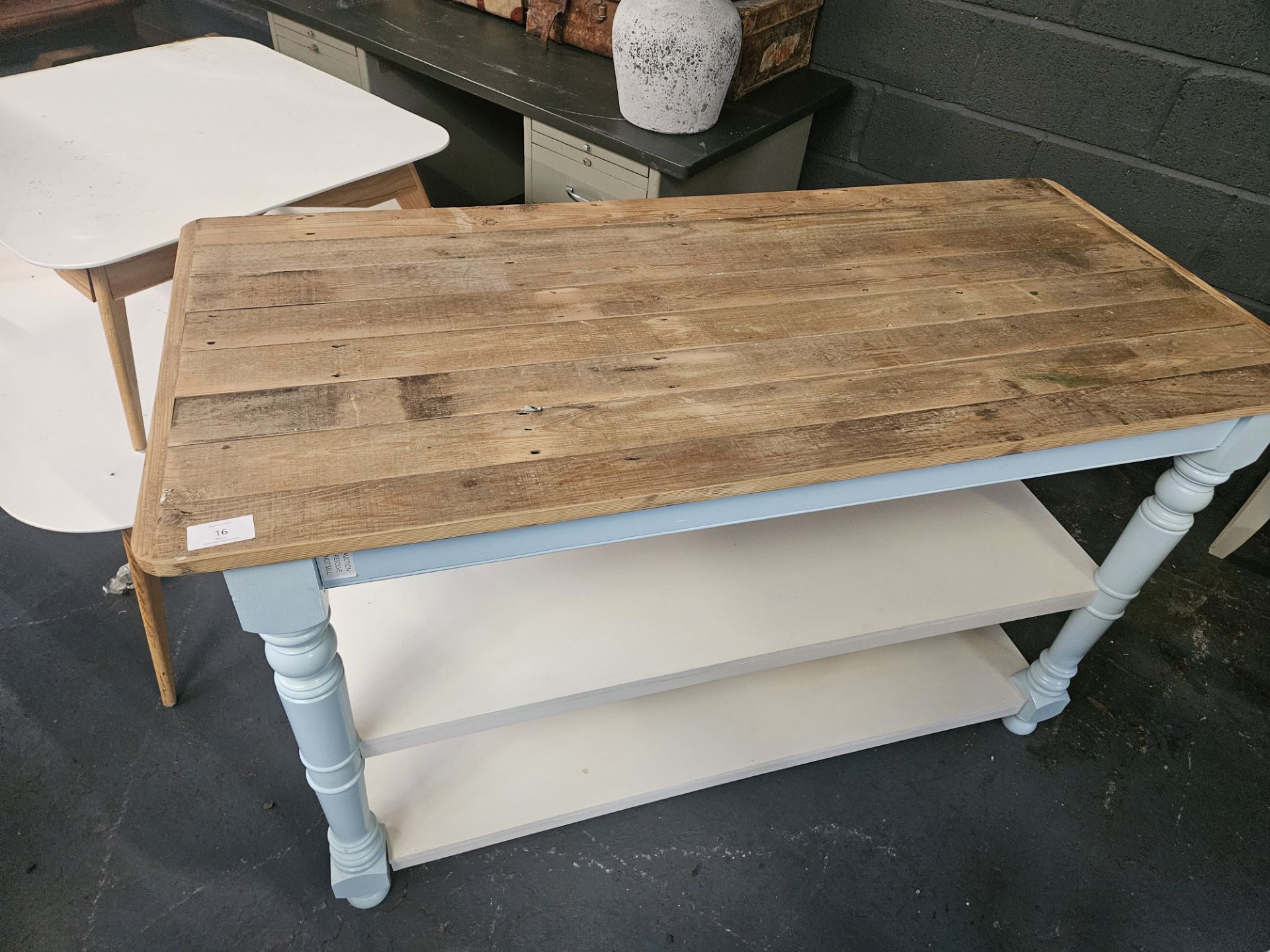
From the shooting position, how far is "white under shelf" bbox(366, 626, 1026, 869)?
4.34 feet

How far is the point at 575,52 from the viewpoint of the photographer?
2.35 m

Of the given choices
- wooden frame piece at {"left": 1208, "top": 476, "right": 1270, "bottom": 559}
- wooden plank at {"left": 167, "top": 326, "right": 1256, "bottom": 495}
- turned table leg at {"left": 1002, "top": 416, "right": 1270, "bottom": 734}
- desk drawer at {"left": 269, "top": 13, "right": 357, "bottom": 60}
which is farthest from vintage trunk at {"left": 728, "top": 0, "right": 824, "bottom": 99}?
wooden frame piece at {"left": 1208, "top": 476, "right": 1270, "bottom": 559}

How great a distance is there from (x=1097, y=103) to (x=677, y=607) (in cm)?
156

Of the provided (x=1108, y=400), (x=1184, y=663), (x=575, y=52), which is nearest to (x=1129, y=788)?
(x=1184, y=663)

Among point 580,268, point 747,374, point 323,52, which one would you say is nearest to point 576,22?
point 323,52

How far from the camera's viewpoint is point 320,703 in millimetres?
990

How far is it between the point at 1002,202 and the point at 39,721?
1.89 metres

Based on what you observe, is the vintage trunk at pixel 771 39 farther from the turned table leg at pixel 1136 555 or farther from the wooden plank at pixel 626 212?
the turned table leg at pixel 1136 555

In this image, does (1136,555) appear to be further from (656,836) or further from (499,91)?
(499,91)

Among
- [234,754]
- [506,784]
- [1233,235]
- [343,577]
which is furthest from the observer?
[1233,235]

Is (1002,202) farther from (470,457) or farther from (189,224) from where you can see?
(189,224)

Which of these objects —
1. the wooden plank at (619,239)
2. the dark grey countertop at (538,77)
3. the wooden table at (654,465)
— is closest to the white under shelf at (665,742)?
the wooden table at (654,465)

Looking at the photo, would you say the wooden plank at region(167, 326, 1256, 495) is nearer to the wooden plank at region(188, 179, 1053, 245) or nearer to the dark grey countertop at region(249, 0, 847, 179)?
the wooden plank at region(188, 179, 1053, 245)

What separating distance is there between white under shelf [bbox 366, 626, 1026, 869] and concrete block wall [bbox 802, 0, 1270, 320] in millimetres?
1114
